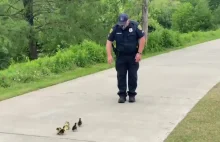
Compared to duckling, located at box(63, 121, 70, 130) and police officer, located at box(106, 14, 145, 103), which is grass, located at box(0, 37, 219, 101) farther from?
duckling, located at box(63, 121, 70, 130)

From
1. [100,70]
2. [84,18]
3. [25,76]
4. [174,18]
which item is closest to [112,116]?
[25,76]

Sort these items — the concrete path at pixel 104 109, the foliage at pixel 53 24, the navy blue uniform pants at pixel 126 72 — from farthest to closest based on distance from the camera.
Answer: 1. the foliage at pixel 53 24
2. the navy blue uniform pants at pixel 126 72
3. the concrete path at pixel 104 109

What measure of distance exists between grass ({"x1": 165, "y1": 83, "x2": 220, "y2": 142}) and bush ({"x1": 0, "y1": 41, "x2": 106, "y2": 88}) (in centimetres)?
420

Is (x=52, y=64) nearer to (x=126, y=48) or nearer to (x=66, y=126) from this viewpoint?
(x=126, y=48)

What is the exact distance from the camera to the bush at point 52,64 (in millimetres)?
9664

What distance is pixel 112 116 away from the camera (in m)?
6.55

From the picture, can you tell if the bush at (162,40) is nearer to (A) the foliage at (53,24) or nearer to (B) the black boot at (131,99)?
(A) the foliage at (53,24)

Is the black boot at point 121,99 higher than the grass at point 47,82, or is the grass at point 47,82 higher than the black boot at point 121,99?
the black boot at point 121,99

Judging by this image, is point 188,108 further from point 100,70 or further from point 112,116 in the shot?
point 100,70

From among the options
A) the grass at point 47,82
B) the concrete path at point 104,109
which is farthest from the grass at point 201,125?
the grass at point 47,82

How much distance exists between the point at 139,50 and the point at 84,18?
57.2ft

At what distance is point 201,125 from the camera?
5.84 m

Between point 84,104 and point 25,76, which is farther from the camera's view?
point 25,76

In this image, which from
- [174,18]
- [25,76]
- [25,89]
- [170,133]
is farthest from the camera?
[174,18]
